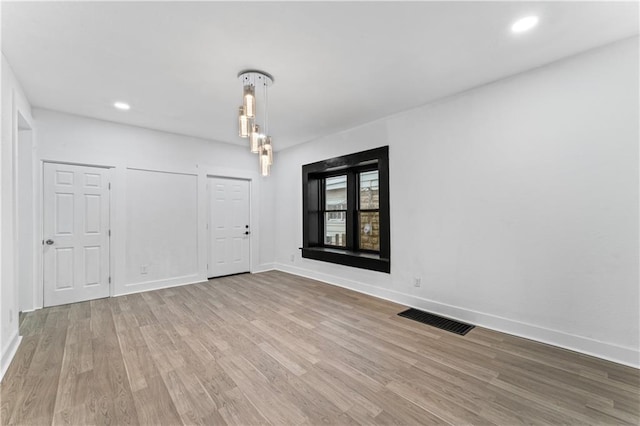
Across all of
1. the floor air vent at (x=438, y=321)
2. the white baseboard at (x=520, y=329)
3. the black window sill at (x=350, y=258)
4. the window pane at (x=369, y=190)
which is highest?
the window pane at (x=369, y=190)

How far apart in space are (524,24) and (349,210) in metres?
3.25

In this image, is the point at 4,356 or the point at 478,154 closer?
the point at 4,356

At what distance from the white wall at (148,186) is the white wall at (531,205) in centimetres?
347

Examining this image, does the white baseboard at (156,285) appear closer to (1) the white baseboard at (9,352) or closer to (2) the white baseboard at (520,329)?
(1) the white baseboard at (9,352)

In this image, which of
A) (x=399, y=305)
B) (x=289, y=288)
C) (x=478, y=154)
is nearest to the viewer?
(x=478, y=154)

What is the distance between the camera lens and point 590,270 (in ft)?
7.82

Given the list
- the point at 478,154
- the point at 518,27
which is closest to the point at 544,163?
the point at 478,154

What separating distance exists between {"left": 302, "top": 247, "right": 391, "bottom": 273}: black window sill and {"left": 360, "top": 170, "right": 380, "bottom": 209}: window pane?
2.78ft

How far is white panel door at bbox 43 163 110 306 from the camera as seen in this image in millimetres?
3709

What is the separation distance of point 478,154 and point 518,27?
126cm

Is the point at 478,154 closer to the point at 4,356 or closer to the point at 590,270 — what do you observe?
the point at 590,270

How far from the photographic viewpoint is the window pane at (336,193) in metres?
5.06

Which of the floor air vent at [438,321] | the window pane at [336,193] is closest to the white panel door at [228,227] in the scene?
the window pane at [336,193]

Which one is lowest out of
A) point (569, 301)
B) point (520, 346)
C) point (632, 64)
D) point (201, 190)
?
point (520, 346)
